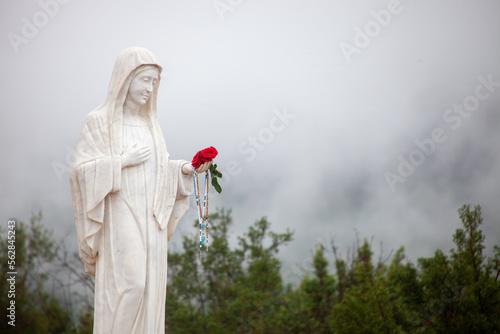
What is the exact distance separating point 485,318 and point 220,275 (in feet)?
25.1

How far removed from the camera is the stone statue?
6.66 meters

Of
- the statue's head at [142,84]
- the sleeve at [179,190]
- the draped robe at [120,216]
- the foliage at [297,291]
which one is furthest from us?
the foliage at [297,291]

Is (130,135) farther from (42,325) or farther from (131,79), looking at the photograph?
(42,325)

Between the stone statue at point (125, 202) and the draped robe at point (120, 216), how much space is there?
10mm

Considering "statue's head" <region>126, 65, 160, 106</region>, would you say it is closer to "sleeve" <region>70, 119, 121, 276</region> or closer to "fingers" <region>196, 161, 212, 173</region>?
"sleeve" <region>70, 119, 121, 276</region>

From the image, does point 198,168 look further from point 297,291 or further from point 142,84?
point 297,291

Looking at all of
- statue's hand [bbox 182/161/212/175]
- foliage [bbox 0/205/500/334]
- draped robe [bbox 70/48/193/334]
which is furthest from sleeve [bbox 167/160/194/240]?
foliage [bbox 0/205/500/334]

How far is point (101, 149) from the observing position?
6898 mm

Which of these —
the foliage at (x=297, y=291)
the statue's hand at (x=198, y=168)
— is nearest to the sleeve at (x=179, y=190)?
the statue's hand at (x=198, y=168)

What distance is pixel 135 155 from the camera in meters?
6.90

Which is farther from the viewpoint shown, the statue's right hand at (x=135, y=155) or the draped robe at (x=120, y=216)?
the statue's right hand at (x=135, y=155)

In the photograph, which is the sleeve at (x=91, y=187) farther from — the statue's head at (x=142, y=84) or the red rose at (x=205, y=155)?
the red rose at (x=205, y=155)

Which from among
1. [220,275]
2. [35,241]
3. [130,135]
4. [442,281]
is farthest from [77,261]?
[130,135]

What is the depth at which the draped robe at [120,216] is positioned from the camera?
6648 millimetres
